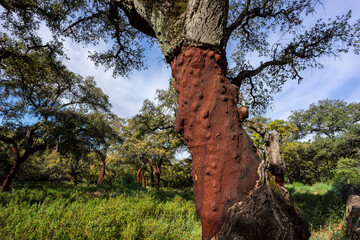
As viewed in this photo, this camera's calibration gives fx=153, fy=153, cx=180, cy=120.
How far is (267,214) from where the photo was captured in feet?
4.06

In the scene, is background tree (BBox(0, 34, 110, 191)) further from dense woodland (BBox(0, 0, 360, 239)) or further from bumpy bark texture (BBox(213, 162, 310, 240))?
bumpy bark texture (BBox(213, 162, 310, 240))

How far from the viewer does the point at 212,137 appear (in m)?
1.45

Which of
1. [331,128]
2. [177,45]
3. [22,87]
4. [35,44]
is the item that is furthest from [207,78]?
[331,128]

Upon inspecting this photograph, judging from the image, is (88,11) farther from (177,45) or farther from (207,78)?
(207,78)

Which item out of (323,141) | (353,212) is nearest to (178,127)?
(353,212)

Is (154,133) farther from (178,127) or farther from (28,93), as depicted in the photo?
(178,127)

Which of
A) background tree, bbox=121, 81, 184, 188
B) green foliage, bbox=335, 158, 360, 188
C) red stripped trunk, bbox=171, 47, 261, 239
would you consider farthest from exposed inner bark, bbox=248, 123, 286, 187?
green foliage, bbox=335, 158, 360, 188

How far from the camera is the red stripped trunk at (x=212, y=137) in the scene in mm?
1328

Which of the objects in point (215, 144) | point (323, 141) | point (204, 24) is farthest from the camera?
point (323, 141)

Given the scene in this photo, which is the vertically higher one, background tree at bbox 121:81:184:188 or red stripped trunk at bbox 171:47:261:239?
background tree at bbox 121:81:184:188

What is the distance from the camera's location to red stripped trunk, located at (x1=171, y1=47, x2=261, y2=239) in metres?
1.33

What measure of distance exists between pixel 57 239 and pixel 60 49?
315 inches

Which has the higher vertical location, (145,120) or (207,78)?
(145,120)

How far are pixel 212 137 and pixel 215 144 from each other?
7 centimetres
